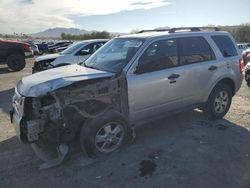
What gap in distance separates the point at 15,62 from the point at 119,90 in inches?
478

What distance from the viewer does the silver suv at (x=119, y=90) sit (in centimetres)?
429

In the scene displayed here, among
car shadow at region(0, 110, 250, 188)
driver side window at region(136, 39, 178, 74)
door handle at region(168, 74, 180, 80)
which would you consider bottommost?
car shadow at region(0, 110, 250, 188)

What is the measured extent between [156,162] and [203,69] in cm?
224

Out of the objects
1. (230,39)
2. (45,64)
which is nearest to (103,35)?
(45,64)

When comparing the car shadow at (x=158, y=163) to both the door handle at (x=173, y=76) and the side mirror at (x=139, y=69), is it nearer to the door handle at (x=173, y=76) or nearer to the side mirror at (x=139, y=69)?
the door handle at (x=173, y=76)

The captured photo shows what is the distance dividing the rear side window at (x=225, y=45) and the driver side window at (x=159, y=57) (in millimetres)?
1262

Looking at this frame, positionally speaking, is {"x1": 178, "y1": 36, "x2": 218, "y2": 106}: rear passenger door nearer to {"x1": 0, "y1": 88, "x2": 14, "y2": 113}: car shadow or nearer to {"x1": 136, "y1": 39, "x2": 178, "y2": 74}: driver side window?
{"x1": 136, "y1": 39, "x2": 178, "y2": 74}: driver side window

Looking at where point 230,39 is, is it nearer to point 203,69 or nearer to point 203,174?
point 203,69

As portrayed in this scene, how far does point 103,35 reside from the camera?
5203 cm

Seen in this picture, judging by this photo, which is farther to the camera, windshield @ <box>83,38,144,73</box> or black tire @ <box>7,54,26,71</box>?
black tire @ <box>7,54,26,71</box>

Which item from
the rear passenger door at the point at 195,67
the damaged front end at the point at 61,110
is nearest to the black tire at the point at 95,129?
the damaged front end at the point at 61,110

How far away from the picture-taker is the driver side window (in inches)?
193

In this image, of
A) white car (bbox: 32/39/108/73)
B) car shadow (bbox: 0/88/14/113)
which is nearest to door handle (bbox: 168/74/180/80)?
car shadow (bbox: 0/88/14/113)

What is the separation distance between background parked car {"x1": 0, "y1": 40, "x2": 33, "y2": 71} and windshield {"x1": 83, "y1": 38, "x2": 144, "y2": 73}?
10.7 m
